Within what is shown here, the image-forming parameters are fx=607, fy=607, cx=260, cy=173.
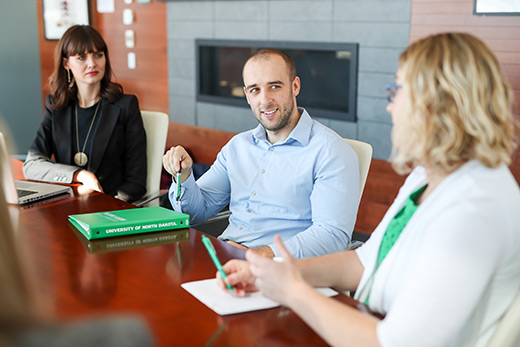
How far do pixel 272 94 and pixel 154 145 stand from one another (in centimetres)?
99

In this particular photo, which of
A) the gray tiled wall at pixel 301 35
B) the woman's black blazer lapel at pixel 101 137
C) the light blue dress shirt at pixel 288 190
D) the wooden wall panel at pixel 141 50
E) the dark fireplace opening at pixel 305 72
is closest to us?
the light blue dress shirt at pixel 288 190

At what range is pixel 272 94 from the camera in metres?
2.25

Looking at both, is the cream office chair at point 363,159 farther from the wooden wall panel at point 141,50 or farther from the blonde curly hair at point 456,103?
the wooden wall panel at point 141,50

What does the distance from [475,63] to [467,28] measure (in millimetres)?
2577

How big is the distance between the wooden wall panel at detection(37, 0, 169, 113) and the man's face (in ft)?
11.6

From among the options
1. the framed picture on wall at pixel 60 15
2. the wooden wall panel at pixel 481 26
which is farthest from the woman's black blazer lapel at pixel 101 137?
the framed picture on wall at pixel 60 15

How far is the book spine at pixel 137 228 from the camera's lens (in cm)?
175

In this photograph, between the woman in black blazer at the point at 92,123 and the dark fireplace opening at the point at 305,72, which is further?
the dark fireplace opening at the point at 305,72

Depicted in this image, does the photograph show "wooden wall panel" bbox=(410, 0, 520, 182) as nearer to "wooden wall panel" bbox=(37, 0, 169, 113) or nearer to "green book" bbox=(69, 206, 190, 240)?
"green book" bbox=(69, 206, 190, 240)

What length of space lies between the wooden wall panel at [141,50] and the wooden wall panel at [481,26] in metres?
2.68

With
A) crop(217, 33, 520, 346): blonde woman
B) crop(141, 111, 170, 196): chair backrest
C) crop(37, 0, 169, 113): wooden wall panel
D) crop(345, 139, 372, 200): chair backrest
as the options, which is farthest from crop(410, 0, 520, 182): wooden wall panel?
crop(37, 0, 169, 113): wooden wall panel

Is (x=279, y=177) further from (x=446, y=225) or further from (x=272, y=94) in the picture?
(x=446, y=225)

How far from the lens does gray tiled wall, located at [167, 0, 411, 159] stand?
12.8 ft

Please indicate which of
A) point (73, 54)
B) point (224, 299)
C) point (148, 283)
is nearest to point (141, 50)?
point (73, 54)
